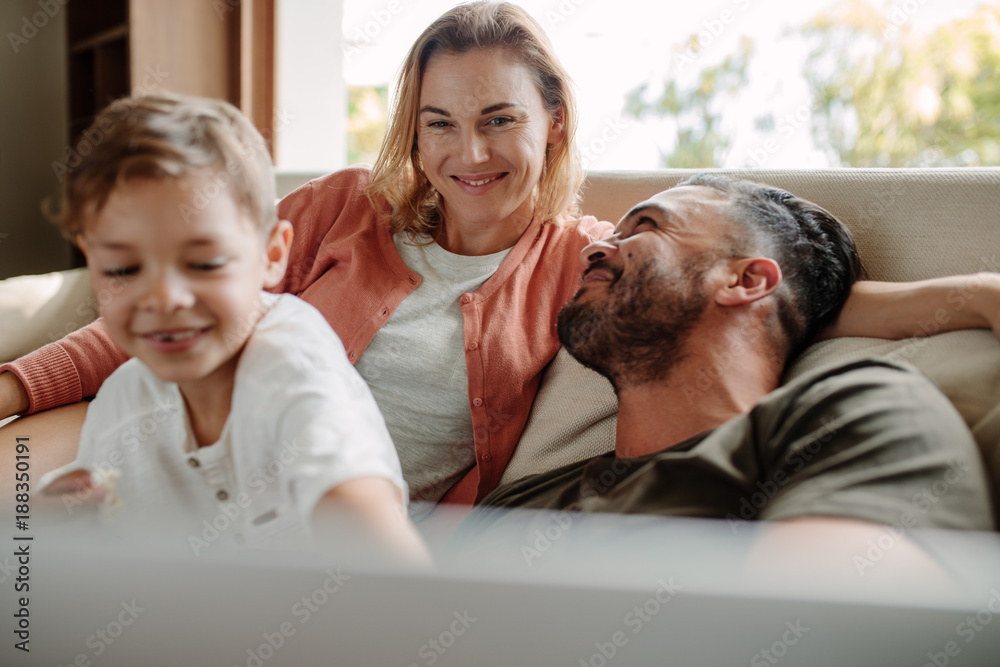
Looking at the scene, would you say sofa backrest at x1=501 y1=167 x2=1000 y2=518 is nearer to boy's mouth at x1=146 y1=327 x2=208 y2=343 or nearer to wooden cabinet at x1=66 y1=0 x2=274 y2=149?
boy's mouth at x1=146 y1=327 x2=208 y2=343

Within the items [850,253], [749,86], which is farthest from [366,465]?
[749,86]

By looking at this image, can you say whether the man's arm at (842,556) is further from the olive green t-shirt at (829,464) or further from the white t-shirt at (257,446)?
the white t-shirt at (257,446)

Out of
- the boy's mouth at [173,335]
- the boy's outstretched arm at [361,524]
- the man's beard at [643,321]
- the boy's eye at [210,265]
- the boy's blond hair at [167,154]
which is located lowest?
the boy's outstretched arm at [361,524]

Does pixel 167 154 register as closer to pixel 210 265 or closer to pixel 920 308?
pixel 210 265

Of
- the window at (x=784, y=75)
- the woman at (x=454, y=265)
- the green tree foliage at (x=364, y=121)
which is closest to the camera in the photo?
the woman at (x=454, y=265)

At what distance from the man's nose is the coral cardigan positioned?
129mm

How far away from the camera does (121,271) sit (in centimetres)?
46

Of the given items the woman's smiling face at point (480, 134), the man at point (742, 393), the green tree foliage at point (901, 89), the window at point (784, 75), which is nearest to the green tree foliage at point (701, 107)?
the window at point (784, 75)

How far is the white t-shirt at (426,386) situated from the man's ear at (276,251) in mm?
273

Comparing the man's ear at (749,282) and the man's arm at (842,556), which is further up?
the man's ear at (749,282)

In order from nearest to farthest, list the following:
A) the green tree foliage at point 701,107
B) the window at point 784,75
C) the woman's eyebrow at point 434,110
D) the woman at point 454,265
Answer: the woman at point 454,265
the woman's eyebrow at point 434,110
the window at point 784,75
the green tree foliage at point 701,107

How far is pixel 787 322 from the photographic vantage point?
2.48 ft

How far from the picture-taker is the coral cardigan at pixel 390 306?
81cm

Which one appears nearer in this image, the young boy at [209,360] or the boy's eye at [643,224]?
the young boy at [209,360]
